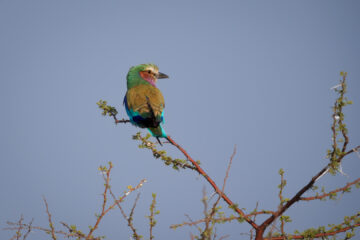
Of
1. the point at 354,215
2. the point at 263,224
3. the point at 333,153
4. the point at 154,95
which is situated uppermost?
the point at 154,95

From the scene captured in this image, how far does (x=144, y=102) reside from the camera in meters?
5.15

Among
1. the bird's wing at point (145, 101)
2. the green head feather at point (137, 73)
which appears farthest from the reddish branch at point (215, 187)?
the green head feather at point (137, 73)

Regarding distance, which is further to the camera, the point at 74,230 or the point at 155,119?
the point at 155,119

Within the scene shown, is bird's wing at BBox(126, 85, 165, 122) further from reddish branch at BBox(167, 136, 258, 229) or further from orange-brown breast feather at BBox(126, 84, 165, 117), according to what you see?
reddish branch at BBox(167, 136, 258, 229)

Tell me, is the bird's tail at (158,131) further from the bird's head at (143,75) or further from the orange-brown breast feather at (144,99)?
the bird's head at (143,75)

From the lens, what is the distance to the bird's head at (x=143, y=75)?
633cm

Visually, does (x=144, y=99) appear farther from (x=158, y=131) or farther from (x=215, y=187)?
(x=215, y=187)

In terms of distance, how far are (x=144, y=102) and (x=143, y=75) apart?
1594mm

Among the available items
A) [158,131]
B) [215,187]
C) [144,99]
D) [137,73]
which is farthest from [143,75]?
[215,187]

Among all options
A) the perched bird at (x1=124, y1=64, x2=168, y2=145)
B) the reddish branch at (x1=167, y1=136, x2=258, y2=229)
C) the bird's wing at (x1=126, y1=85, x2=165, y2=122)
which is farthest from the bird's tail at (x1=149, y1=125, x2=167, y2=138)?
the reddish branch at (x1=167, y1=136, x2=258, y2=229)

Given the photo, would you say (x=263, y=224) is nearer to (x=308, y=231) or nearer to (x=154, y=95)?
(x=308, y=231)

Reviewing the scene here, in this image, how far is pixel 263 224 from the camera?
243 centimetres

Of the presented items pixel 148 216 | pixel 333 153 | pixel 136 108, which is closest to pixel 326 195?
pixel 333 153

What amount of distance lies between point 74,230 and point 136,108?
239 cm
